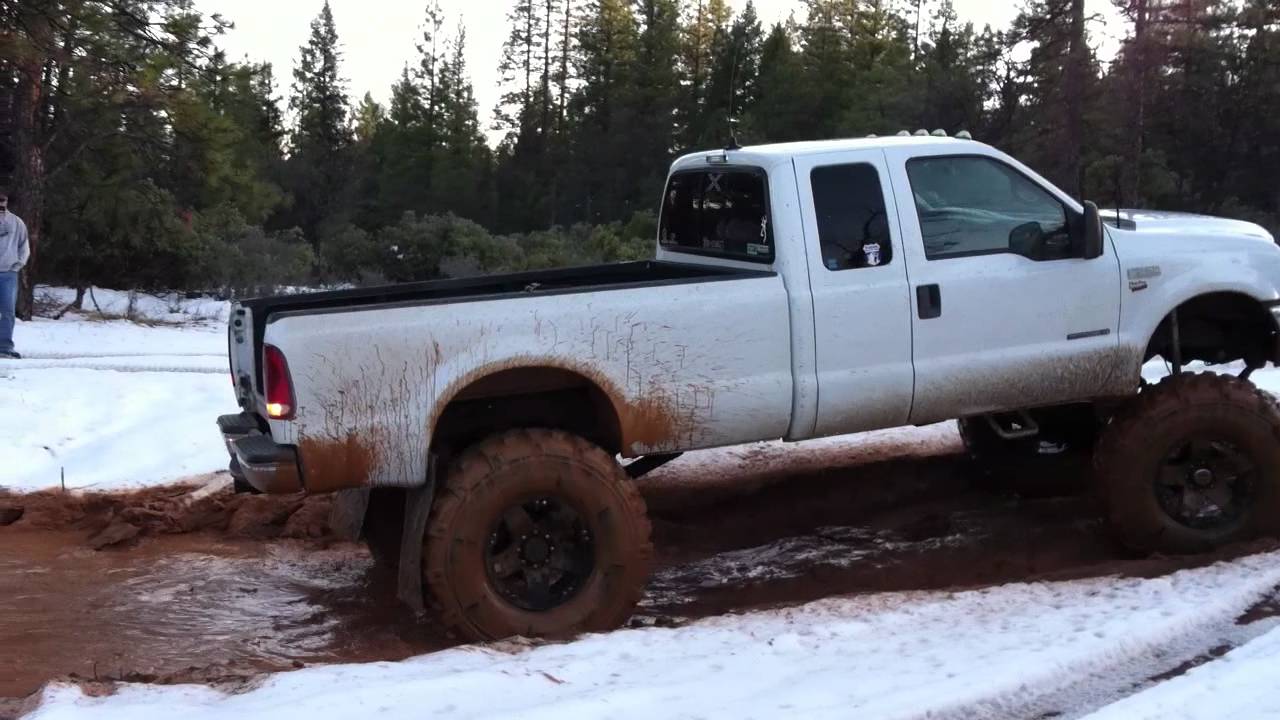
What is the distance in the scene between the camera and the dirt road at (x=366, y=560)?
552cm

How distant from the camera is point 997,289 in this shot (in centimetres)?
610

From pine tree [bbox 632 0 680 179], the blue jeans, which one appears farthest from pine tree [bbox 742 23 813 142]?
the blue jeans

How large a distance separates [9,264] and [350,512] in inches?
320

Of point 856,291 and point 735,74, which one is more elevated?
point 735,74

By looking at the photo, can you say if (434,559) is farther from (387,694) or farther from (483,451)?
(387,694)

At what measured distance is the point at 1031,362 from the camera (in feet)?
20.2

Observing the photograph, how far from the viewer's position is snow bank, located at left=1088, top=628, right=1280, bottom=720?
4.14 meters

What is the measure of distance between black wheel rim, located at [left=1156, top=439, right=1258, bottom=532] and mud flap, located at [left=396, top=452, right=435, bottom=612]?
3711mm

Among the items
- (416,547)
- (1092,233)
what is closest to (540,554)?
(416,547)

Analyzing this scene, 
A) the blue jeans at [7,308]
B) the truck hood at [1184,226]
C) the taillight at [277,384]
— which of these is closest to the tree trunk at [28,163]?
the blue jeans at [7,308]

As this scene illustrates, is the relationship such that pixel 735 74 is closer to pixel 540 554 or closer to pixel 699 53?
pixel 699 53

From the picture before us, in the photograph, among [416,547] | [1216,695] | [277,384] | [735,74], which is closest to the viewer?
[1216,695]

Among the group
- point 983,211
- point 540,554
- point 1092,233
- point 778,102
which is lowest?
point 540,554

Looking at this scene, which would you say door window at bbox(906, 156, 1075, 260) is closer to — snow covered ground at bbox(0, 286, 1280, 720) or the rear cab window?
the rear cab window
